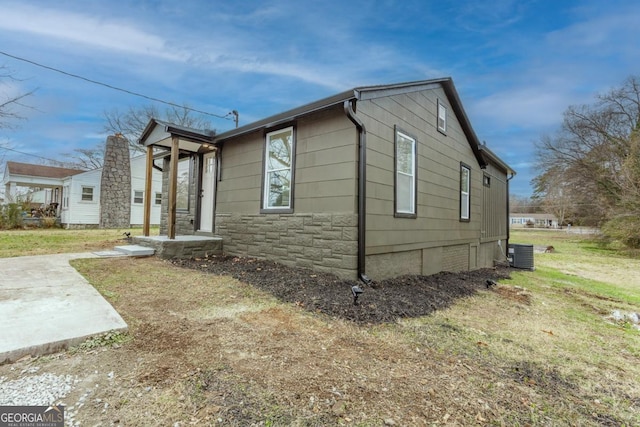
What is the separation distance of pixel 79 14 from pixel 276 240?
817 cm

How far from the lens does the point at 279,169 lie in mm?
5973

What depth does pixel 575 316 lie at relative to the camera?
456 cm

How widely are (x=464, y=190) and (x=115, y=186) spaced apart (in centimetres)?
1778

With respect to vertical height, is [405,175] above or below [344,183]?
above

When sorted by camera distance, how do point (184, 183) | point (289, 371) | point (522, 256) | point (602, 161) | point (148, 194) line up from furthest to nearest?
point (602, 161) → point (522, 256) → point (184, 183) → point (148, 194) → point (289, 371)

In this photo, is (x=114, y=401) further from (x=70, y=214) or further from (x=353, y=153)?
(x=70, y=214)

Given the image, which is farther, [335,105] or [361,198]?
[335,105]

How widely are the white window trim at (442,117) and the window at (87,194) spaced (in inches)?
722

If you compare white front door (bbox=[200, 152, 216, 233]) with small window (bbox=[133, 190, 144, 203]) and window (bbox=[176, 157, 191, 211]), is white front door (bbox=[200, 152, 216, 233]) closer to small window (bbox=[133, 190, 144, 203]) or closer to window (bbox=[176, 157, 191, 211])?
window (bbox=[176, 157, 191, 211])

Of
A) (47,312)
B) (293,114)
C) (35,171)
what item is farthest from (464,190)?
(35,171)

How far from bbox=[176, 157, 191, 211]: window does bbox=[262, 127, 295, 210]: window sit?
11.0 ft

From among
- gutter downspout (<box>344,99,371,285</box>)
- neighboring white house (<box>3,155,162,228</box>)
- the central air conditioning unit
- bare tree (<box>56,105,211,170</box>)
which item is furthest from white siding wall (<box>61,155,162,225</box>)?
the central air conditioning unit

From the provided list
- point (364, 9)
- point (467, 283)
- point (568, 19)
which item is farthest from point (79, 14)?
point (568, 19)

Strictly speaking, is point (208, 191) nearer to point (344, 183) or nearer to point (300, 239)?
point (300, 239)
